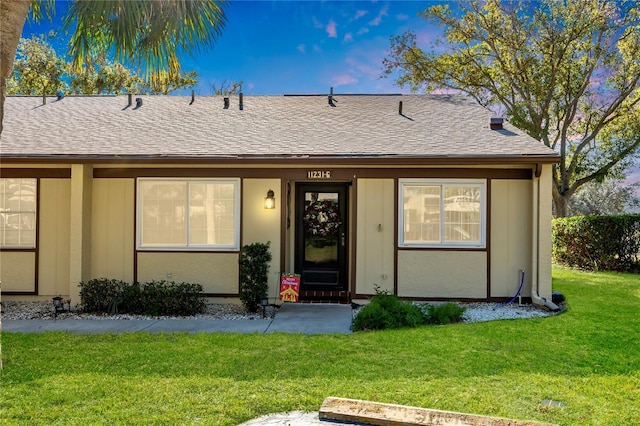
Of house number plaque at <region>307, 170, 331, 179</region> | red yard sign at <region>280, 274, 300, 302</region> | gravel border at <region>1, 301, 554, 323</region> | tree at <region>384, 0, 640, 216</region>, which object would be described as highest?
tree at <region>384, 0, 640, 216</region>

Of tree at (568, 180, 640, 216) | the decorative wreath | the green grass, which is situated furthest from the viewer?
tree at (568, 180, 640, 216)

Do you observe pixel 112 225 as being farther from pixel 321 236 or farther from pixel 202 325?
pixel 321 236

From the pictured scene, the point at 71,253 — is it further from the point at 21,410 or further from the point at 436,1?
the point at 436,1

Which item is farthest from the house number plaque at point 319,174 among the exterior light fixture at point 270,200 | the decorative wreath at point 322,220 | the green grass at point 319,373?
the green grass at point 319,373

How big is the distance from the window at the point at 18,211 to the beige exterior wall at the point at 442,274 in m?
6.72

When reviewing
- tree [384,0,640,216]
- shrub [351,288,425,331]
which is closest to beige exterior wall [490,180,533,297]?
shrub [351,288,425,331]

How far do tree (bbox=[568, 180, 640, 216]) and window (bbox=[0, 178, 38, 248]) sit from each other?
28186 millimetres

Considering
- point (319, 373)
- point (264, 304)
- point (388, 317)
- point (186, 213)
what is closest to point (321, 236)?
point (264, 304)

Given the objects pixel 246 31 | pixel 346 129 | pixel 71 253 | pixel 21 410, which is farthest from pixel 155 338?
pixel 246 31

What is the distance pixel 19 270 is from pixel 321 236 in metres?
5.55

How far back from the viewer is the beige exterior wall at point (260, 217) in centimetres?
733

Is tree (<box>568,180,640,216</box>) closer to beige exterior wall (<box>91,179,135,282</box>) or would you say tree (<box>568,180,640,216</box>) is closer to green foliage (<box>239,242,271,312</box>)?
green foliage (<box>239,242,271,312</box>)

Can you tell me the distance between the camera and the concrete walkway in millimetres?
5492

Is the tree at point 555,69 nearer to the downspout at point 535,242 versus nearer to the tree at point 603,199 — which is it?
the tree at point 603,199
